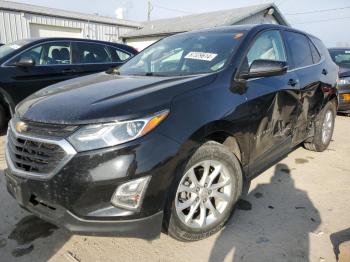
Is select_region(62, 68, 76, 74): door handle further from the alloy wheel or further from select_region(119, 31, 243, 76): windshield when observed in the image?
the alloy wheel

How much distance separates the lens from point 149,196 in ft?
7.12

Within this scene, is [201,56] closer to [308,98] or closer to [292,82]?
[292,82]

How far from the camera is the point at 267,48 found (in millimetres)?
3516

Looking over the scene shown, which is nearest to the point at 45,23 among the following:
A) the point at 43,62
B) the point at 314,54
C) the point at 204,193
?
the point at 43,62

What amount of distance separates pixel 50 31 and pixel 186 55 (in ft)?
53.5

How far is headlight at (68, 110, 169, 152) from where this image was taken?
2084mm

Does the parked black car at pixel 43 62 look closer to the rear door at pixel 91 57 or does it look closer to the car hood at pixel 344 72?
the rear door at pixel 91 57

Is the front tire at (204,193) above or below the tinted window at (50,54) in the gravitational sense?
below

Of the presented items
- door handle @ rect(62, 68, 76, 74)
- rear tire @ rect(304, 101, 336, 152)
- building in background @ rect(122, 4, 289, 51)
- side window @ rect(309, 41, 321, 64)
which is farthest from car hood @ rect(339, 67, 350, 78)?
building in background @ rect(122, 4, 289, 51)

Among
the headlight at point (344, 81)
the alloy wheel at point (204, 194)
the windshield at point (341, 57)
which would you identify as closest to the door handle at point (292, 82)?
the alloy wheel at point (204, 194)

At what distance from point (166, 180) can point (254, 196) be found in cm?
158

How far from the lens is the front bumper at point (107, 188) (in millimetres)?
2076

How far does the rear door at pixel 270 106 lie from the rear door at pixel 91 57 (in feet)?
12.6

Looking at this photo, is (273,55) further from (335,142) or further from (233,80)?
(335,142)
